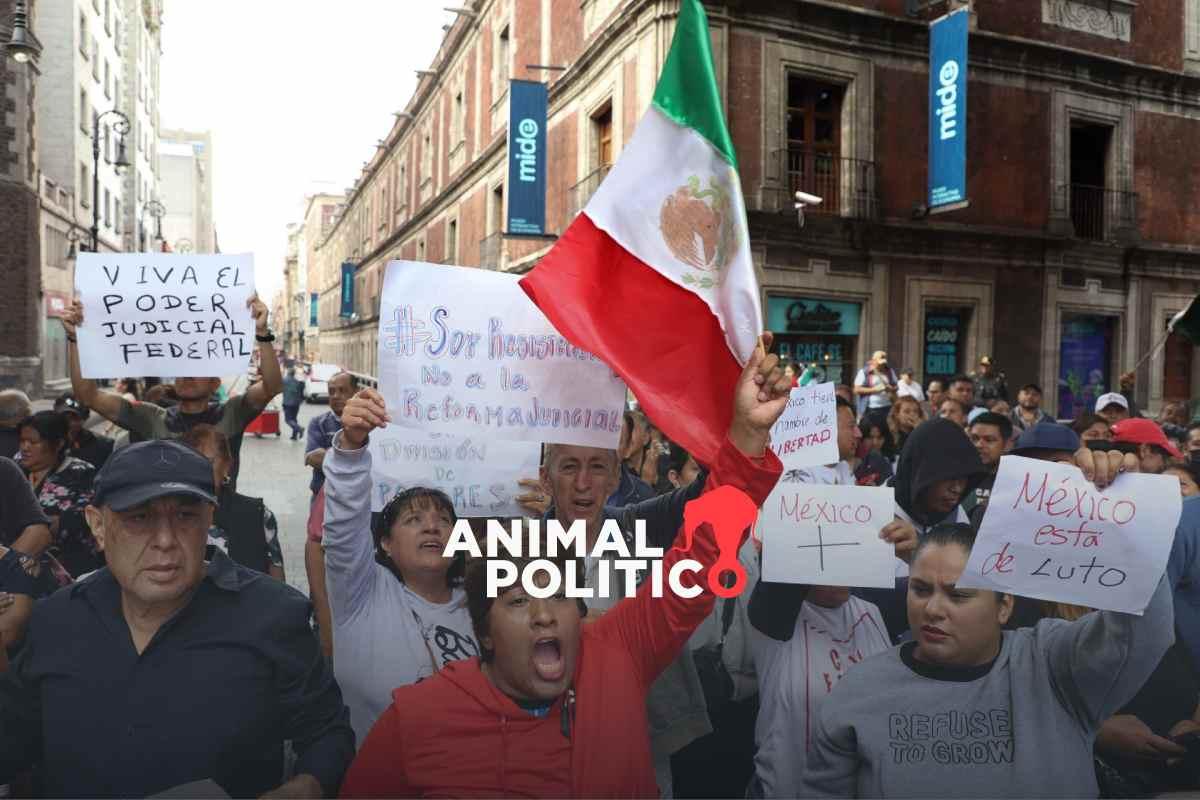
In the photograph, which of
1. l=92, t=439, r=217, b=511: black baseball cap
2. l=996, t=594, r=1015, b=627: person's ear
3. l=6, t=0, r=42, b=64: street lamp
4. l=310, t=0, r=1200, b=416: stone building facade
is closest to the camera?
l=92, t=439, r=217, b=511: black baseball cap

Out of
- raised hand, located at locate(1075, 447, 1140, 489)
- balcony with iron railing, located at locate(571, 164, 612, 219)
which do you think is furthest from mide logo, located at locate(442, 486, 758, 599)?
balcony with iron railing, located at locate(571, 164, 612, 219)

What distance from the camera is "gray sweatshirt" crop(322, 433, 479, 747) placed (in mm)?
2707

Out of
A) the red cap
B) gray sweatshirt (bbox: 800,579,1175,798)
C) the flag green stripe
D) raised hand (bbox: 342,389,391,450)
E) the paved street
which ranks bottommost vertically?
the paved street

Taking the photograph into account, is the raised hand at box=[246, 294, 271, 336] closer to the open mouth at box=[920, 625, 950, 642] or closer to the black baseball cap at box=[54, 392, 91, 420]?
the black baseball cap at box=[54, 392, 91, 420]

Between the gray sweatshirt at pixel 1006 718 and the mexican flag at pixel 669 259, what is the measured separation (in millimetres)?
874

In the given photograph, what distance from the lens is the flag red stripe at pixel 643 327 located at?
8.99 ft

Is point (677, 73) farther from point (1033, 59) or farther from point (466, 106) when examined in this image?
point (466, 106)

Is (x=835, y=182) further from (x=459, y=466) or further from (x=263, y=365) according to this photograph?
(x=459, y=466)

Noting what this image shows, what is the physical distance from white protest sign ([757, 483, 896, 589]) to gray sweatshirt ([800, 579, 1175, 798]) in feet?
1.18

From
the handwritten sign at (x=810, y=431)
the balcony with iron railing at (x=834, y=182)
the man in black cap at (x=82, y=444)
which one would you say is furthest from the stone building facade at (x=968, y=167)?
the handwritten sign at (x=810, y=431)

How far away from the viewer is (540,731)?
86.6 inches

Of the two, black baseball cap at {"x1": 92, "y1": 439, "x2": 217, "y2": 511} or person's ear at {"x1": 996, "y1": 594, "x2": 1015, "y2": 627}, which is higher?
black baseball cap at {"x1": 92, "y1": 439, "x2": 217, "y2": 511}

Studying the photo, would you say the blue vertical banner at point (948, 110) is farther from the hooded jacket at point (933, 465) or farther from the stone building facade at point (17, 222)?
the stone building facade at point (17, 222)

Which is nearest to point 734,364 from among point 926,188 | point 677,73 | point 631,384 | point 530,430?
point 631,384
